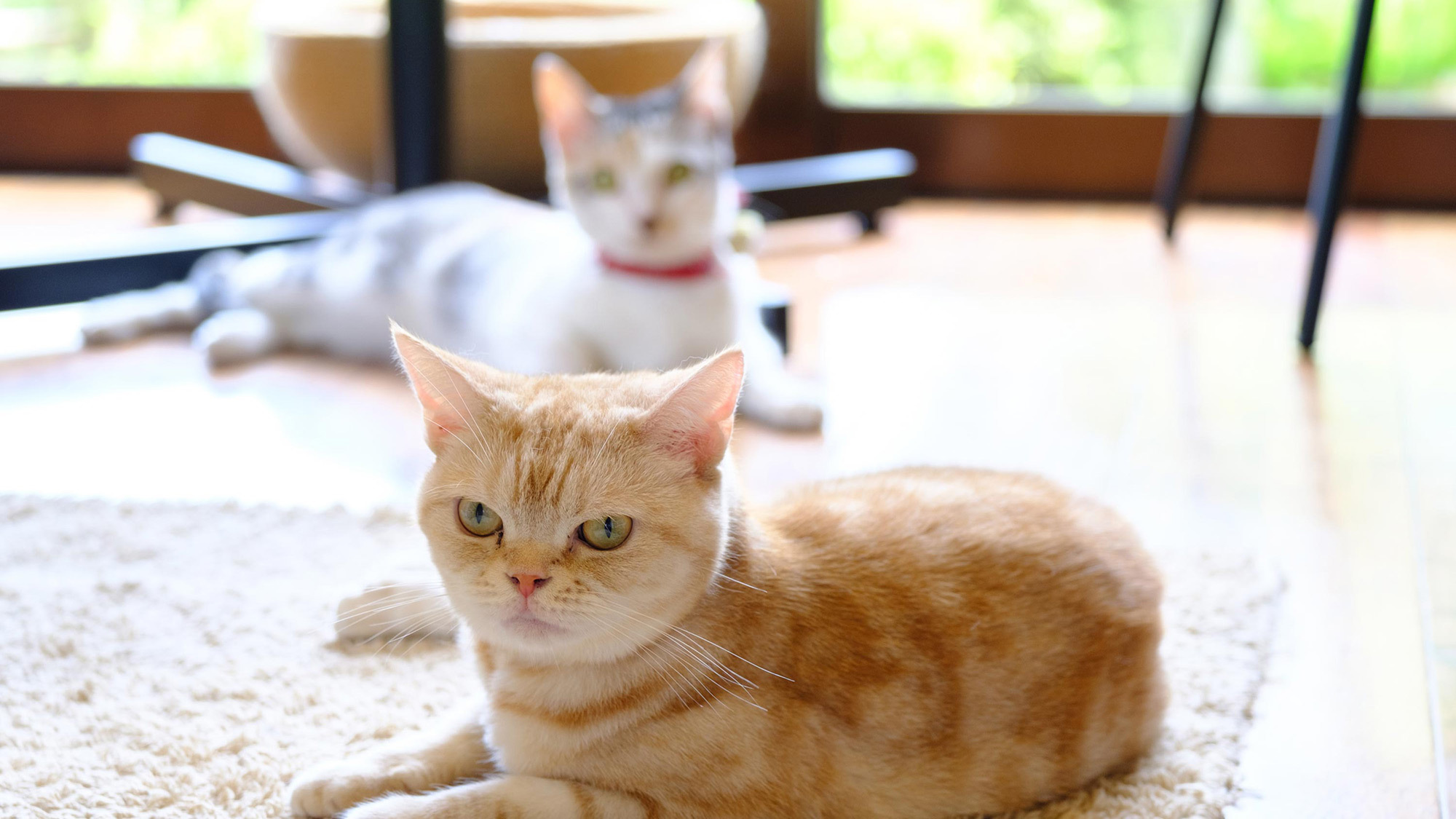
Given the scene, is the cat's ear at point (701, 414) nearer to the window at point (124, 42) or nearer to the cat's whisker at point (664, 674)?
the cat's whisker at point (664, 674)

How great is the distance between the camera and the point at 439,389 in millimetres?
938

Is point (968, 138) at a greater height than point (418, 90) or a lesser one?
lesser

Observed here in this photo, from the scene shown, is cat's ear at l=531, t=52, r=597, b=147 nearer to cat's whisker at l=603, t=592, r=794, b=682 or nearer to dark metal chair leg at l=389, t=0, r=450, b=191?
dark metal chair leg at l=389, t=0, r=450, b=191

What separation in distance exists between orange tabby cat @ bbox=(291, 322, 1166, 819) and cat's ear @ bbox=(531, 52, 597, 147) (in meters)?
0.87

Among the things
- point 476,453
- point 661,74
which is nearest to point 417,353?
point 476,453

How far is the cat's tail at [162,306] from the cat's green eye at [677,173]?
2.97ft

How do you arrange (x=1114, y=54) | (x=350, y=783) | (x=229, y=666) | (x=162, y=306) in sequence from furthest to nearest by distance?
(x=1114, y=54)
(x=162, y=306)
(x=229, y=666)
(x=350, y=783)

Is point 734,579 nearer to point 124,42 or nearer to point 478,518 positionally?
point 478,518

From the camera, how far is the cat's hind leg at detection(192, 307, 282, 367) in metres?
2.11

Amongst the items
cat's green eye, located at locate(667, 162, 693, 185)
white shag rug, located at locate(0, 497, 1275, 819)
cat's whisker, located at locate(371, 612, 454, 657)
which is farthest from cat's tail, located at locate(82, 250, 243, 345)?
cat's whisker, located at locate(371, 612, 454, 657)

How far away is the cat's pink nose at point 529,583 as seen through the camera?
0.88 meters

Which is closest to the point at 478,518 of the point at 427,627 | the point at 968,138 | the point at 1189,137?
the point at 427,627

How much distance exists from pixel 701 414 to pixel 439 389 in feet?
0.61

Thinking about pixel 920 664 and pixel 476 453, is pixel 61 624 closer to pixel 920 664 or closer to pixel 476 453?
pixel 476 453
